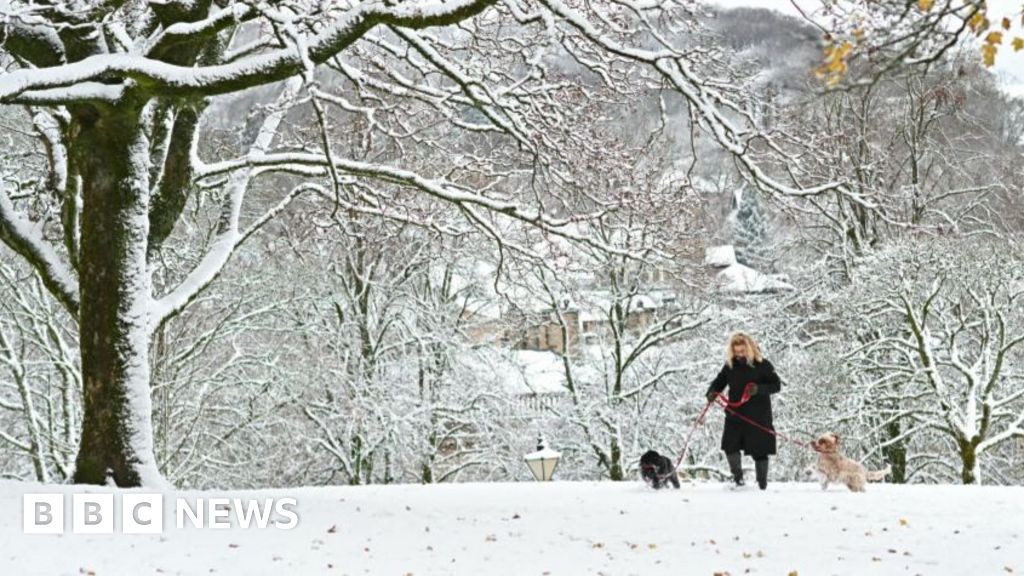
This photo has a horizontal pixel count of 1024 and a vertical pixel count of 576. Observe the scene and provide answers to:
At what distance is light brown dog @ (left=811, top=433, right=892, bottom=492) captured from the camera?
369 inches

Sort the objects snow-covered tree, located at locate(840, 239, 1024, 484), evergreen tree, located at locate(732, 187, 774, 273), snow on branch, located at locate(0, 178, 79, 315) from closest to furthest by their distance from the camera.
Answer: snow on branch, located at locate(0, 178, 79, 315) → snow-covered tree, located at locate(840, 239, 1024, 484) → evergreen tree, located at locate(732, 187, 774, 273)

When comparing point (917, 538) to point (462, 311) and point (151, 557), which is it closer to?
point (151, 557)

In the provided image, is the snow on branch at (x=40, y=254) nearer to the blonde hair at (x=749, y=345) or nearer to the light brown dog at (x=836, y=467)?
the blonde hair at (x=749, y=345)

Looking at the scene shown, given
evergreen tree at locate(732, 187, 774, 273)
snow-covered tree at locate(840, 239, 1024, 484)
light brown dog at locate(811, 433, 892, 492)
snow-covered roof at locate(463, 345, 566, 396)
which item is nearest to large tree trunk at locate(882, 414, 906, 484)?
snow-covered tree at locate(840, 239, 1024, 484)

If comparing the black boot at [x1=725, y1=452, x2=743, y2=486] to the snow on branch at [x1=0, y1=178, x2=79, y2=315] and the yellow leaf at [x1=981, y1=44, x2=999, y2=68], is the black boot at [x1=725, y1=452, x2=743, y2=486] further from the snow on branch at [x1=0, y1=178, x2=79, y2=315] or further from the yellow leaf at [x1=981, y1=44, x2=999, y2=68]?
the yellow leaf at [x1=981, y1=44, x2=999, y2=68]

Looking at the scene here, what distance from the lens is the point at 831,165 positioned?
8.68 m

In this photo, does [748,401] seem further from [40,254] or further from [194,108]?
[40,254]

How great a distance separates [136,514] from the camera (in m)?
7.40

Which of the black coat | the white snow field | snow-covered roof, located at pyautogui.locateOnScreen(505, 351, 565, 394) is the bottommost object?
the white snow field

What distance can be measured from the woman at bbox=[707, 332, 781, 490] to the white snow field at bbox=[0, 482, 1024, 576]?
708 mm

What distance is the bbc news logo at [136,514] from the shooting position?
7062 millimetres

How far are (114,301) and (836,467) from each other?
6.72 meters

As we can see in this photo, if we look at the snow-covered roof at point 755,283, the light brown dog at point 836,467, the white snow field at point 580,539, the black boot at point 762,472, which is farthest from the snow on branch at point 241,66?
the snow-covered roof at point 755,283

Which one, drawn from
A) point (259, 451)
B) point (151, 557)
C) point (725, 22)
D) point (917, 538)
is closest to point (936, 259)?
point (725, 22)
